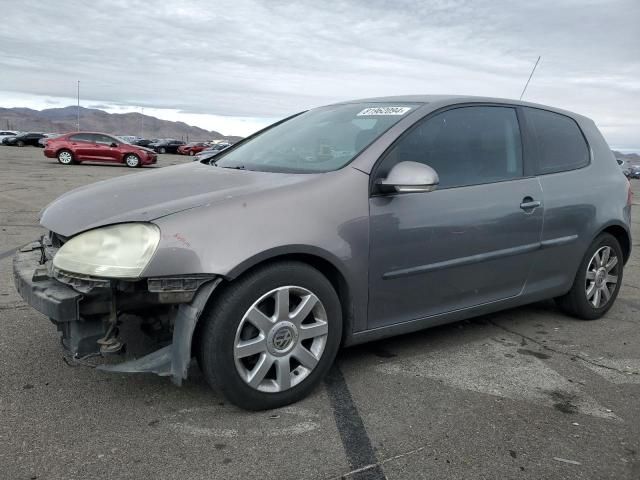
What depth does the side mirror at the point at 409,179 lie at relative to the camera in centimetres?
295

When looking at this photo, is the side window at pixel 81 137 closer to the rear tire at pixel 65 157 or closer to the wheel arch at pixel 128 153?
the rear tire at pixel 65 157

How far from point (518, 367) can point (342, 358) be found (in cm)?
105

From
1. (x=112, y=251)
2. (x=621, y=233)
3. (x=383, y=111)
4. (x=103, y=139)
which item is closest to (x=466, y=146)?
(x=383, y=111)

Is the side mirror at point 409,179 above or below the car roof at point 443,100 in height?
below

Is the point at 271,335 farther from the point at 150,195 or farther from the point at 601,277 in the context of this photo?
the point at 601,277

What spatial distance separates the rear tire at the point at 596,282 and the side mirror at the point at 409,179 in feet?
6.30

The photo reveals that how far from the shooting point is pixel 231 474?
227cm

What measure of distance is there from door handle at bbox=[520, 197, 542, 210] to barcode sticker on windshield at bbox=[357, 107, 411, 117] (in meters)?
0.97

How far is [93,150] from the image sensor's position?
23.4m

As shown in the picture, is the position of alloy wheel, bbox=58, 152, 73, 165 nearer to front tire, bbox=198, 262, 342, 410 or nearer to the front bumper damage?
the front bumper damage

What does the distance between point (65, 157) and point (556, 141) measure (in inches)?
885

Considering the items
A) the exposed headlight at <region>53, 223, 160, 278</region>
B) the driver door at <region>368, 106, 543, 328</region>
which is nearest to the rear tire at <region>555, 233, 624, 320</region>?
the driver door at <region>368, 106, 543, 328</region>

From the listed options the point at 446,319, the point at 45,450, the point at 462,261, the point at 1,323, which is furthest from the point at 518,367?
the point at 1,323

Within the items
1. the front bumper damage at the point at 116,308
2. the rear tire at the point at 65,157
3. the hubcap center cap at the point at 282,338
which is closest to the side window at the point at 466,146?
the hubcap center cap at the point at 282,338
